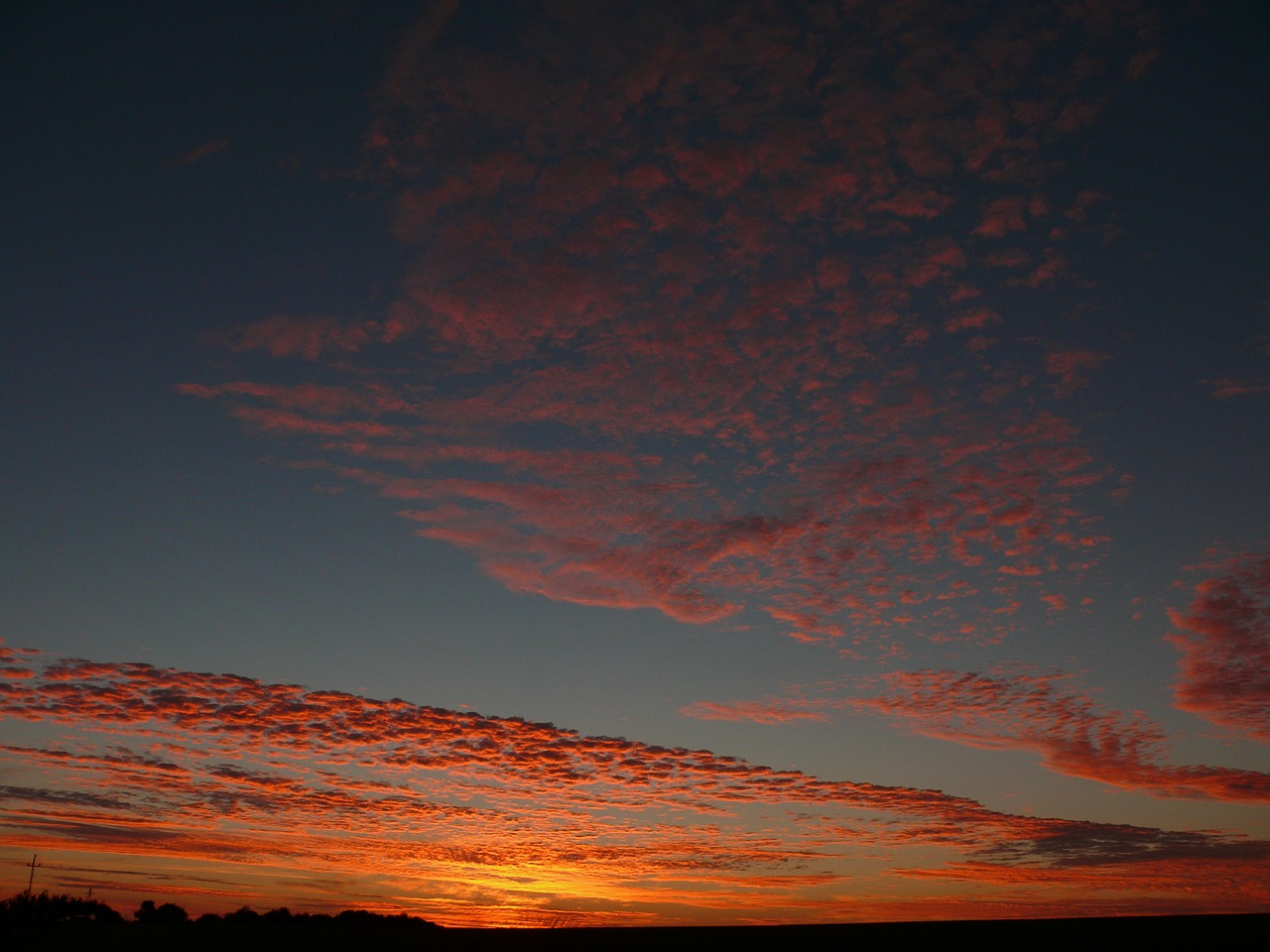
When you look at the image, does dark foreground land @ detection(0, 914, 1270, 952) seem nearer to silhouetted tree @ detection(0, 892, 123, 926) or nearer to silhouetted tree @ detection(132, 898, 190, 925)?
silhouetted tree @ detection(0, 892, 123, 926)

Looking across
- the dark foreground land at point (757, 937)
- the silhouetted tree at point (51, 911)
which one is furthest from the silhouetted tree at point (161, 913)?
the dark foreground land at point (757, 937)

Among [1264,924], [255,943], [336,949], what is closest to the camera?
[1264,924]

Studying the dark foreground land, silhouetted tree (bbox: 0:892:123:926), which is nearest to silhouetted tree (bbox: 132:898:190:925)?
silhouetted tree (bbox: 0:892:123:926)

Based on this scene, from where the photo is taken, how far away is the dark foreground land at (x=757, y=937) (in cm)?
5591

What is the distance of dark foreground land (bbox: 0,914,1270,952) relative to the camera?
183 ft

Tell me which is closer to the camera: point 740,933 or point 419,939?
point 740,933

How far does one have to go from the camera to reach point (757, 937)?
65.6m

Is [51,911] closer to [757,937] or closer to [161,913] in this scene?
[161,913]

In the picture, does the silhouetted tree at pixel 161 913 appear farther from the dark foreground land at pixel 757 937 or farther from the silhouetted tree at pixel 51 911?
the dark foreground land at pixel 757 937

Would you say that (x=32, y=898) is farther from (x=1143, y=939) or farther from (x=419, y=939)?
(x=1143, y=939)

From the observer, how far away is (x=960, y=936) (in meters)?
61.0

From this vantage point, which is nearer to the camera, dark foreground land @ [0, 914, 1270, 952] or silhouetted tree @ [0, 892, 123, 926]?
dark foreground land @ [0, 914, 1270, 952]

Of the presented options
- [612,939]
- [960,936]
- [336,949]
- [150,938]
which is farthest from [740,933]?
[150,938]

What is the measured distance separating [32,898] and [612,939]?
140 m
